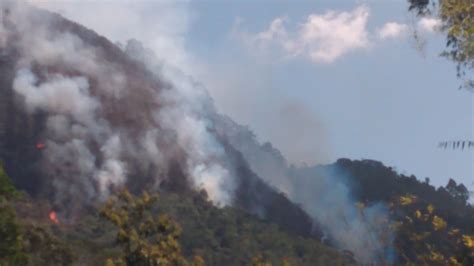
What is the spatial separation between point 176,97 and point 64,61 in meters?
23.5

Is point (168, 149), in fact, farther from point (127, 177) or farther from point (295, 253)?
point (295, 253)

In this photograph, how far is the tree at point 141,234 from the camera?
13.8 m

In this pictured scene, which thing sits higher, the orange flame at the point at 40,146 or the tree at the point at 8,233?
the orange flame at the point at 40,146

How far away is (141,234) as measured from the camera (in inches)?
564

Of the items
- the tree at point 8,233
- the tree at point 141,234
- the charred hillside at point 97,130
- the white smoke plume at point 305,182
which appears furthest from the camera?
the white smoke plume at point 305,182

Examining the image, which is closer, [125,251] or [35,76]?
[125,251]

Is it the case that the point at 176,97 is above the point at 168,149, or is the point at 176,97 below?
above

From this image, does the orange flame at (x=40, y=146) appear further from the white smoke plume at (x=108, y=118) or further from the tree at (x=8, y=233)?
the tree at (x=8, y=233)

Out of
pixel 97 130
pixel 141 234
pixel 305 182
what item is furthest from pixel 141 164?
pixel 141 234

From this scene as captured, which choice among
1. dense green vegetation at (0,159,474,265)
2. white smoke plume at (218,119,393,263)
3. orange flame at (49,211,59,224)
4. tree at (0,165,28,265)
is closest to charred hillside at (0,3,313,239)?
orange flame at (49,211,59,224)

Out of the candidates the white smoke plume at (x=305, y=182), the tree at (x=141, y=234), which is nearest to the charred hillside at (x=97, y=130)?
the white smoke plume at (x=305, y=182)

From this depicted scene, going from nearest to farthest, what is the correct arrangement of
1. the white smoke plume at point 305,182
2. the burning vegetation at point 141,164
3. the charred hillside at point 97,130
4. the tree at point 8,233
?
the tree at point 8,233, the burning vegetation at point 141,164, the charred hillside at point 97,130, the white smoke plume at point 305,182

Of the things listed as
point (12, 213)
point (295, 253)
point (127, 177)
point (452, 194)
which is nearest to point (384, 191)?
point (452, 194)

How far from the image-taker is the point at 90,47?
114 m
